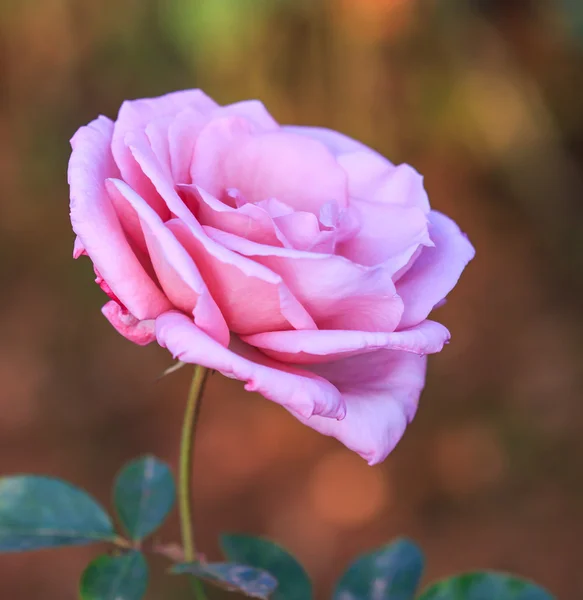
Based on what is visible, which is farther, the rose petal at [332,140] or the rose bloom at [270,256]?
the rose petal at [332,140]

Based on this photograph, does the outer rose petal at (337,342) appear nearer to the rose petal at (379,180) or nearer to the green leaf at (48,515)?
the rose petal at (379,180)

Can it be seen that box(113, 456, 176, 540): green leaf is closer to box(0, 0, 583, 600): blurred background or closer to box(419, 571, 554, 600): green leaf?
box(419, 571, 554, 600): green leaf

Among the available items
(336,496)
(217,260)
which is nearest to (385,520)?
(336,496)

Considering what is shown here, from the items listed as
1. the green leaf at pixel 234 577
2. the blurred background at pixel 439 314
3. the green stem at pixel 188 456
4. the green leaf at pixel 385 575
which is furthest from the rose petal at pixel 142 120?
the blurred background at pixel 439 314

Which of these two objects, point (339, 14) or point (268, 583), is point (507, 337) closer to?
point (339, 14)

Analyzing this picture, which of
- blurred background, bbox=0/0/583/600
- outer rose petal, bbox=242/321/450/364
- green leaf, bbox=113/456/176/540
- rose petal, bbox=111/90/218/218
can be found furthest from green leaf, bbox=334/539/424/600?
blurred background, bbox=0/0/583/600

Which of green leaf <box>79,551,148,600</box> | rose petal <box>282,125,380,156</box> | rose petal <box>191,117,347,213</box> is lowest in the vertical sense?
green leaf <box>79,551,148,600</box>
